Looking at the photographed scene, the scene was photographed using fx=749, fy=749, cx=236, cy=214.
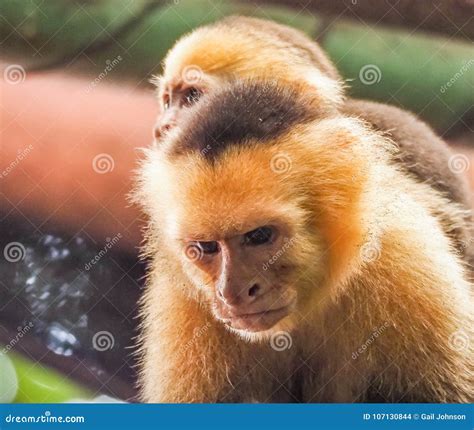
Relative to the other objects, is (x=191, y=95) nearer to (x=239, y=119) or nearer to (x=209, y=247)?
(x=239, y=119)

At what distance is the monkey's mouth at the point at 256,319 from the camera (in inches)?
70.0

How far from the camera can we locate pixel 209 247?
1.85m

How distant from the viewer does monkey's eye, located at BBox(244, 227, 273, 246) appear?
71.4 inches

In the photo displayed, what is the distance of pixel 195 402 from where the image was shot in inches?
83.2

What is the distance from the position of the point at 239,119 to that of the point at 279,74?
471 millimetres

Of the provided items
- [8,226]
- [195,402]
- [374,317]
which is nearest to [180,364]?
[195,402]

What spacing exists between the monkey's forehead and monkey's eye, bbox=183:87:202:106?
10.6 inches

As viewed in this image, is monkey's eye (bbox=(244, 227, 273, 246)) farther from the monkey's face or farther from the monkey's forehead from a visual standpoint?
the monkey's forehead

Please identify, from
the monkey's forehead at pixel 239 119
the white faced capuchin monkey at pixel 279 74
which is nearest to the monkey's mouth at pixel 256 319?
the monkey's forehead at pixel 239 119

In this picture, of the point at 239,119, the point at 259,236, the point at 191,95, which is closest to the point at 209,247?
the point at 259,236

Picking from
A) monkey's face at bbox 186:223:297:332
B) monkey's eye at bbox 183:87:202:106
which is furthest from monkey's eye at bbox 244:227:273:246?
monkey's eye at bbox 183:87:202:106

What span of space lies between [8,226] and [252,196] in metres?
0.89

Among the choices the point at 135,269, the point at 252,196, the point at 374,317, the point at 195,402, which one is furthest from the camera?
the point at 135,269
